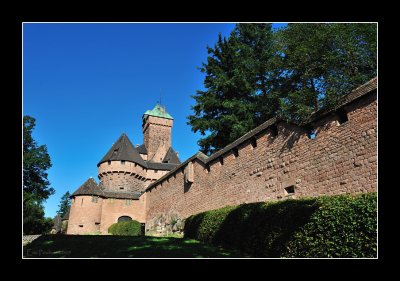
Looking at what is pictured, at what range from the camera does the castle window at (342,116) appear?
999cm

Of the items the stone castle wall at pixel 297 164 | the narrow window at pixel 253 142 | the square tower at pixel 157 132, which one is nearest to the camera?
the stone castle wall at pixel 297 164

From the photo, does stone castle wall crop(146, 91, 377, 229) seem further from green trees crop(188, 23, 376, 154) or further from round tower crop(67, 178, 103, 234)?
round tower crop(67, 178, 103, 234)

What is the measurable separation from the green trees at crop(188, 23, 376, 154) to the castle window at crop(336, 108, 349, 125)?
0.44m

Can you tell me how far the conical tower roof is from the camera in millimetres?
39875

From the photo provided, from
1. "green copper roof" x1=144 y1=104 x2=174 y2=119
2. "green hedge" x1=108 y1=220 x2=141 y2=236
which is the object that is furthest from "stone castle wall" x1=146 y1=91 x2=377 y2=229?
"green copper roof" x1=144 y1=104 x2=174 y2=119

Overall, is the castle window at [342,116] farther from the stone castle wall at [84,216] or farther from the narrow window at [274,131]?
the stone castle wall at [84,216]

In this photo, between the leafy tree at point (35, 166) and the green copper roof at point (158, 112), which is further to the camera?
the green copper roof at point (158, 112)

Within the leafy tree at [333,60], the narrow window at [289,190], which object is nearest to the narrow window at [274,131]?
the leafy tree at [333,60]

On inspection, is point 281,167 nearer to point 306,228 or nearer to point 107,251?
point 306,228

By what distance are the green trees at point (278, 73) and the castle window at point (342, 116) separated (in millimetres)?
438

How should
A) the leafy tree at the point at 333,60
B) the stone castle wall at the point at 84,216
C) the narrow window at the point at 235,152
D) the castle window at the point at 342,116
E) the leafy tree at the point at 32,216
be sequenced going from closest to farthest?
the castle window at the point at 342,116 < the leafy tree at the point at 333,60 < the narrow window at the point at 235,152 < the leafy tree at the point at 32,216 < the stone castle wall at the point at 84,216

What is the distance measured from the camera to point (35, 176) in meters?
30.2

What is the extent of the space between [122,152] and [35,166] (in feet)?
38.4
